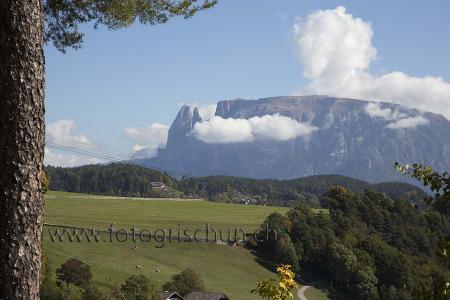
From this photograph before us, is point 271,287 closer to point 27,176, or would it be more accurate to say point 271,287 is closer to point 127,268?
point 27,176

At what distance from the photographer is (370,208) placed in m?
119

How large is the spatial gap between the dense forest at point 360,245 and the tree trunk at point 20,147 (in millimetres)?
68671

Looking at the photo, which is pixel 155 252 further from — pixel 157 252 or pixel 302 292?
pixel 302 292

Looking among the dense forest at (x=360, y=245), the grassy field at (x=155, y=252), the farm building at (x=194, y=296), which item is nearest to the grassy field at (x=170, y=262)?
the grassy field at (x=155, y=252)

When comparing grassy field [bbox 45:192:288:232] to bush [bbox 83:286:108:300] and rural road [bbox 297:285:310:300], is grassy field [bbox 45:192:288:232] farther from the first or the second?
bush [bbox 83:286:108:300]

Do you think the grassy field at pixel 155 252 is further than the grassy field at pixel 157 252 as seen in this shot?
Yes

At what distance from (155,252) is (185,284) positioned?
62.8ft

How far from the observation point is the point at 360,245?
317 feet

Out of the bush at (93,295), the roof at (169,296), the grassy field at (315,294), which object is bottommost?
the grassy field at (315,294)

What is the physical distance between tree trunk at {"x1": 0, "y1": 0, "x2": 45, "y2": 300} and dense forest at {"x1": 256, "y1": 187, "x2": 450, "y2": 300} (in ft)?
225

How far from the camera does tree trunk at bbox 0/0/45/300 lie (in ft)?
16.0

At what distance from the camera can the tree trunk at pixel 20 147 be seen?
4.87 m

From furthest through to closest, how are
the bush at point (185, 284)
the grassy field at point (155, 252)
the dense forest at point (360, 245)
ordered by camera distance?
the dense forest at point (360, 245), the grassy field at point (155, 252), the bush at point (185, 284)

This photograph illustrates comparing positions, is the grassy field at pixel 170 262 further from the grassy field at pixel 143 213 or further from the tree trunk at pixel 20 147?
the tree trunk at pixel 20 147
